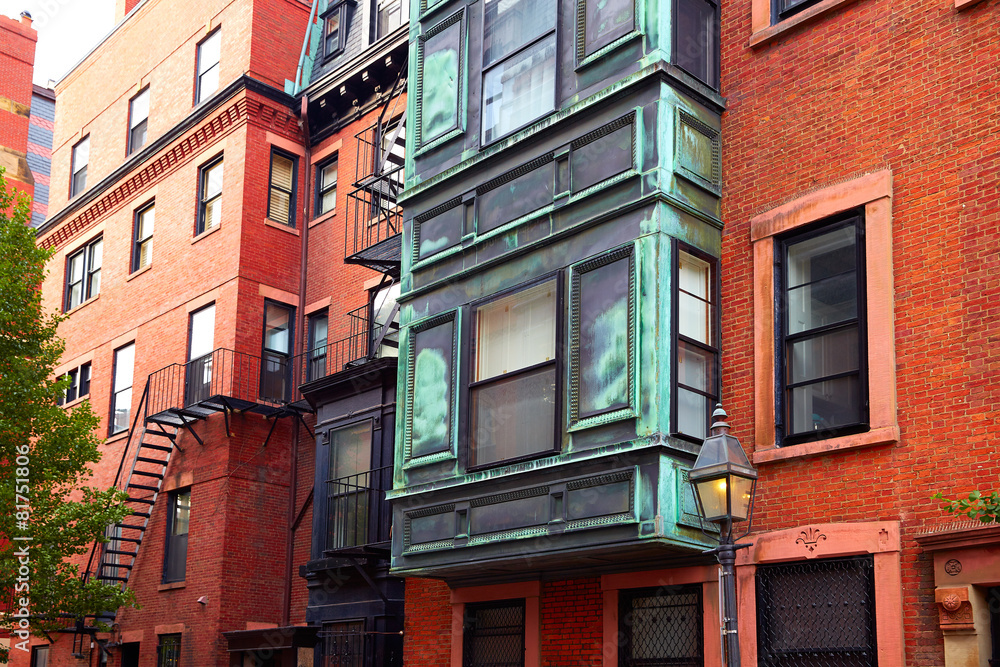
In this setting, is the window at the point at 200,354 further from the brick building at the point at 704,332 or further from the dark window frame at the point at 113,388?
the brick building at the point at 704,332

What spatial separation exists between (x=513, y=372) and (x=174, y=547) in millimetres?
12340

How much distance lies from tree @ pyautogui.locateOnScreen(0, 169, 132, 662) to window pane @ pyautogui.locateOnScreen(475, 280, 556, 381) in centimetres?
825

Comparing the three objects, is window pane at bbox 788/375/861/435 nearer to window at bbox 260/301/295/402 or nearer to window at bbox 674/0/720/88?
window at bbox 674/0/720/88

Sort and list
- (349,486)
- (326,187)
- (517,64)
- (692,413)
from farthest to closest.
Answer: (326,187) < (349,486) < (517,64) < (692,413)

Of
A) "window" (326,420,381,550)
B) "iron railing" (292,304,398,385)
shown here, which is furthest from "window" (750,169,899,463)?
"iron railing" (292,304,398,385)

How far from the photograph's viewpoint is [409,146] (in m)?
15.2

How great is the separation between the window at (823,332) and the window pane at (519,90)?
354 cm

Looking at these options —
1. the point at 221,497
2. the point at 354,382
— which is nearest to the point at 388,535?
the point at 354,382

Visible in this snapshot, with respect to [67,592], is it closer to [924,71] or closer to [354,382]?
[354,382]

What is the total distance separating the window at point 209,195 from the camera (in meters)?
23.6

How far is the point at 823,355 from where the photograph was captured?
11.1 metres

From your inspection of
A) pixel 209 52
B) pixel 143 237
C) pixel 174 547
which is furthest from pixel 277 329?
pixel 209 52

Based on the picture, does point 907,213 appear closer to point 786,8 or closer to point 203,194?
point 786,8

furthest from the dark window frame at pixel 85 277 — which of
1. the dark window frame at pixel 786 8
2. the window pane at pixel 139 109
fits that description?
the dark window frame at pixel 786 8
